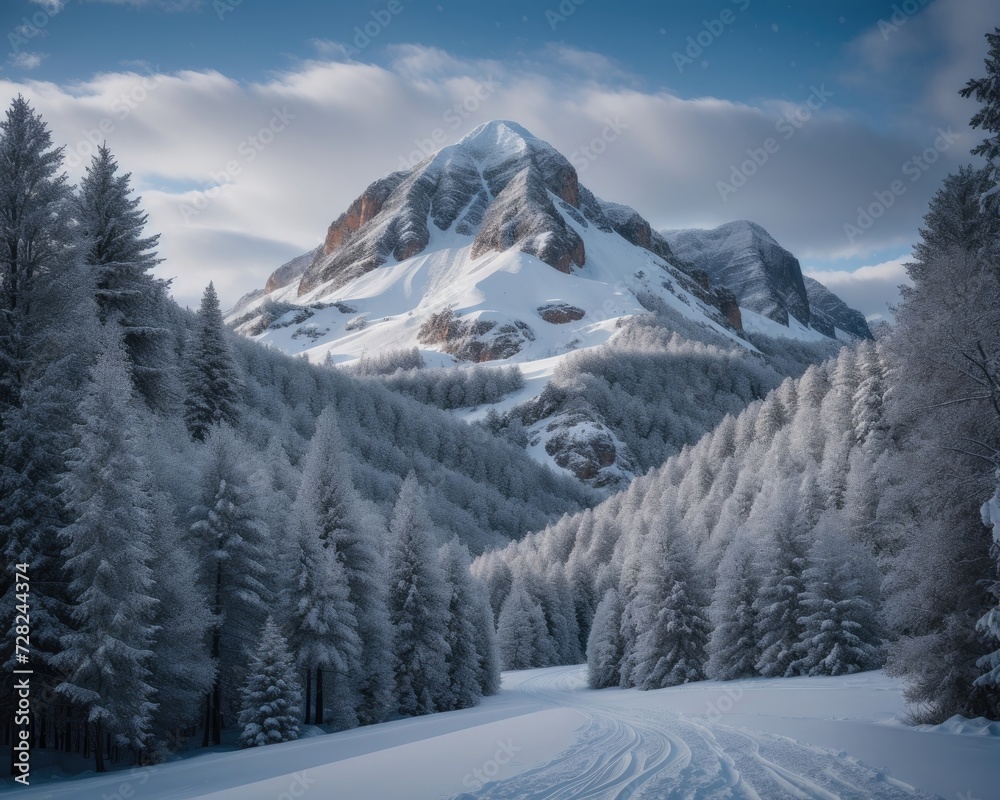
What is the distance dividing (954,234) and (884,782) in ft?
63.9

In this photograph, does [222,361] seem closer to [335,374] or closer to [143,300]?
[143,300]

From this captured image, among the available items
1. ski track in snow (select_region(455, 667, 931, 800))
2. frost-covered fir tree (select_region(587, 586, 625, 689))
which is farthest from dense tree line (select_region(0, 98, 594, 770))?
ski track in snow (select_region(455, 667, 931, 800))

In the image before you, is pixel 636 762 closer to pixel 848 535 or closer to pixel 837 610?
pixel 837 610

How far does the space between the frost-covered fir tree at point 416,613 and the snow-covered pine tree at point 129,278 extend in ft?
51.6

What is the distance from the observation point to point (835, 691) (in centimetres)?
2305

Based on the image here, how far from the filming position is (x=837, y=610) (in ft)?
107

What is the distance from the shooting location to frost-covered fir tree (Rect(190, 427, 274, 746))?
25312 millimetres

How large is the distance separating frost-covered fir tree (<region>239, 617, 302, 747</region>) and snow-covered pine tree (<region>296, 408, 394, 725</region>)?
689 centimetres

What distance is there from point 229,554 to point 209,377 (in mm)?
14458

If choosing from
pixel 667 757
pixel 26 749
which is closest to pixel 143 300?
pixel 26 749

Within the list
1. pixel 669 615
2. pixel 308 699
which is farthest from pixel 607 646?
pixel 308 699

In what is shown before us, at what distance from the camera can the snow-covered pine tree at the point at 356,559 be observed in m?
31.0

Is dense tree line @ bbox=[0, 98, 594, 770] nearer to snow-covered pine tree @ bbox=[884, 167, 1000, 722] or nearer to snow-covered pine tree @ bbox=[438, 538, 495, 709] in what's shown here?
snow-covered pine tree @ bbox=[438, 538, 495, 709]

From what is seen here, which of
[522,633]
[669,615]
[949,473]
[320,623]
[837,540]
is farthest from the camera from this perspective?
[522,633]
